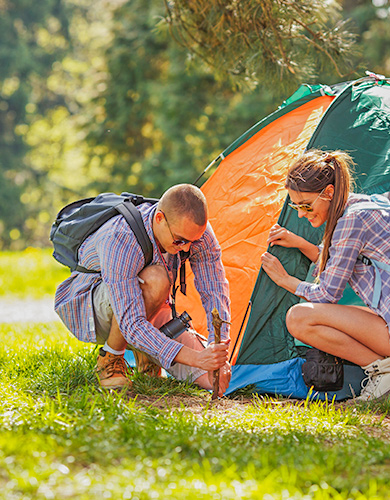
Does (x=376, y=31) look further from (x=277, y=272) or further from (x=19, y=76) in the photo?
(x=19, y=76)

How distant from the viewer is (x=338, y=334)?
125 inches

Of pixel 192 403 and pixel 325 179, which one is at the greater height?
pixel 325 179

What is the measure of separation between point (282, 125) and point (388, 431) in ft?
7.57

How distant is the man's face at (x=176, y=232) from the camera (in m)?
3.01

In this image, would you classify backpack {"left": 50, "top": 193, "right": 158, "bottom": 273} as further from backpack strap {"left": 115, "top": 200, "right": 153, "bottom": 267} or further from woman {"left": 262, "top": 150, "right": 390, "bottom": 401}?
woman {"left": 262, "top": 150, "right": 390, "bottom": 401}

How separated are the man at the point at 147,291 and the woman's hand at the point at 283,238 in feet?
1.20

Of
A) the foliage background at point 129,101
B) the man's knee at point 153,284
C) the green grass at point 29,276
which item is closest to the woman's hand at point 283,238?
the man's knee at point 153,284

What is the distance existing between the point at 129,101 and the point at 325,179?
1031 centimetres

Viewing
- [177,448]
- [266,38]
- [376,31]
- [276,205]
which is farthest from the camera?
[376,31]

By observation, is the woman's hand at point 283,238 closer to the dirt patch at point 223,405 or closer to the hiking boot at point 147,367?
the dirt patch at point 223,405

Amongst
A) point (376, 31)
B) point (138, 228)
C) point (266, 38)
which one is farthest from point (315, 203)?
point (376, 31)

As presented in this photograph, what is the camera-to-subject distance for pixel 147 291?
10.4ft

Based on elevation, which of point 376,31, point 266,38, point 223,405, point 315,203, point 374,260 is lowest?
point 223,405

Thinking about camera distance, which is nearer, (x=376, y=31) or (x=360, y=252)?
(x=360, y=252)
